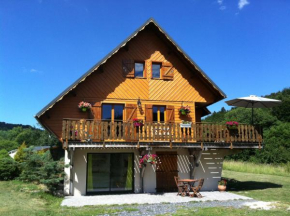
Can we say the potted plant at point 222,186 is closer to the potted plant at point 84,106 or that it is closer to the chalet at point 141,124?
the chalet at point 141,124

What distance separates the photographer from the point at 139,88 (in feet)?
51.6

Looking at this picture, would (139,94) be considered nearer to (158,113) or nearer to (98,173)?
(158,113)

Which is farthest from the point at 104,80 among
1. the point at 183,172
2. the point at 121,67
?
the point at 183,172

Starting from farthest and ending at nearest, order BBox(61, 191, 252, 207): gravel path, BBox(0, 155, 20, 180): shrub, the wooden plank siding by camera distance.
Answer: BBox(0, 155, 20, 180): shrub < the wooden plank siding < BBox(61, 191, 252, 207): gravel path

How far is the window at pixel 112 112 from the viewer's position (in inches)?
596

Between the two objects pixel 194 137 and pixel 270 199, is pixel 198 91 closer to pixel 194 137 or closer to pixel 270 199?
pixel 194 137

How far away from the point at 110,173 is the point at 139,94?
466cm

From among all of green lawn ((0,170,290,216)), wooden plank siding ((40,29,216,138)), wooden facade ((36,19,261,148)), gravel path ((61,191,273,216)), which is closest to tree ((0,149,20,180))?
green lawn ((0,170,290,216))

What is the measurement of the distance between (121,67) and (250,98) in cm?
736

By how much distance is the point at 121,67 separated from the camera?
15734 mm

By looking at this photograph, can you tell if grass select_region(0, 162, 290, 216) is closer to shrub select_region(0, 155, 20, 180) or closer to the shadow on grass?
the shadow on grass

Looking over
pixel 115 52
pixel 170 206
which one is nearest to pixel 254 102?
pixel 170 206

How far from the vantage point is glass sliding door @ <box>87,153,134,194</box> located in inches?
564

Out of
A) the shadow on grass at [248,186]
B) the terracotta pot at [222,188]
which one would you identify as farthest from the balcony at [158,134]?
the shadow on grass at [248,186]
